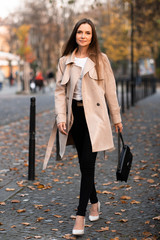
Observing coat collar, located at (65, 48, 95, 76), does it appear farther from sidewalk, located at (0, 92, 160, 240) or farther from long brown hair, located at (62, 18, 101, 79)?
sidewalk, located at (0, 92, 160, 240)

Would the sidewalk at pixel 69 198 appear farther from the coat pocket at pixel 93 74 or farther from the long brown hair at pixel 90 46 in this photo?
the long brown hair at pixel 90 46

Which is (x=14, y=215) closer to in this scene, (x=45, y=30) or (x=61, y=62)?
(x=61, y=62)

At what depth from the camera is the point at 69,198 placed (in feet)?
19.4

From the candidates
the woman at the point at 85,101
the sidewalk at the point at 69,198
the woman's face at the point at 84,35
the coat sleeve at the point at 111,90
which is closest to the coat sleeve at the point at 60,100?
the woman at the point at 85,101

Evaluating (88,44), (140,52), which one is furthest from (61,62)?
(140,52)

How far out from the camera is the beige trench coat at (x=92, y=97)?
15.1ft

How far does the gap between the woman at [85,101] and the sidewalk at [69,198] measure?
1.31 feet

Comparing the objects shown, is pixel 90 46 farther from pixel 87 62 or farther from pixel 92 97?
pixel 92 97

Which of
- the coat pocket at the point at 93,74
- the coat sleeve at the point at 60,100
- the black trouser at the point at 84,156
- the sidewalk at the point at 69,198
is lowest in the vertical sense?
the sidewalk at the point at 69,198

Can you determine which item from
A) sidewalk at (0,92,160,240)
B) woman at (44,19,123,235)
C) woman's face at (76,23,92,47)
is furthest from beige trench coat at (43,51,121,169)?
sidewalk at (0,92,160,240)

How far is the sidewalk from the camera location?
4699mm

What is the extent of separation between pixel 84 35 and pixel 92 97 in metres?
0.55

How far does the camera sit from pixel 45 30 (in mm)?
60656

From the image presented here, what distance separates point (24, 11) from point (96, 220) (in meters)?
51.5
